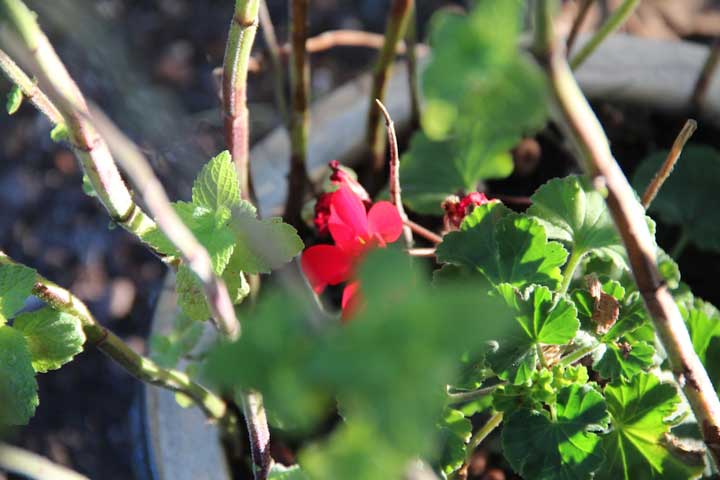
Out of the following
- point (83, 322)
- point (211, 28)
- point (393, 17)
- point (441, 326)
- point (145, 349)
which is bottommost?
point (145, 349)

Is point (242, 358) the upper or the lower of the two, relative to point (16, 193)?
upper

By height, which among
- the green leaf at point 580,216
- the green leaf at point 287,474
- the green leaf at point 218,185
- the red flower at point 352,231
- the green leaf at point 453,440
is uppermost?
the green leaf at point 218,185

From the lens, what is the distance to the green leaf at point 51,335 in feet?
2.11

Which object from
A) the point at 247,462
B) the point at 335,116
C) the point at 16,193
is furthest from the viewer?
the point at 16,193

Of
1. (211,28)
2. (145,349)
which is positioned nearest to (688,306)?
(145,349)

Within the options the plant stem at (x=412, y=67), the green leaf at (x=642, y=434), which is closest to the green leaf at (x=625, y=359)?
the green leaf at (x=642, y=434)

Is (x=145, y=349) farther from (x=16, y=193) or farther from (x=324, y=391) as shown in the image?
(x=324, y=391)

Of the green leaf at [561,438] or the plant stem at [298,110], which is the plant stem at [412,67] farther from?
the green leaf at [561,438]

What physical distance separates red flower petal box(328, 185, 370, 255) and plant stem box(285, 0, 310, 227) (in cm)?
24

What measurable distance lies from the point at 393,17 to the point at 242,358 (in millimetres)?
634

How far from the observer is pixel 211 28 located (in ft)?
5.57

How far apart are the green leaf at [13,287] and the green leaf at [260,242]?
0.14m

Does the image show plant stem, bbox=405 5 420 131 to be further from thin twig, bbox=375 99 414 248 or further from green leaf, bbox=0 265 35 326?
green leaf, bbox=0 265 35 326

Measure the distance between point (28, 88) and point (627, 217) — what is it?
0.39 m
